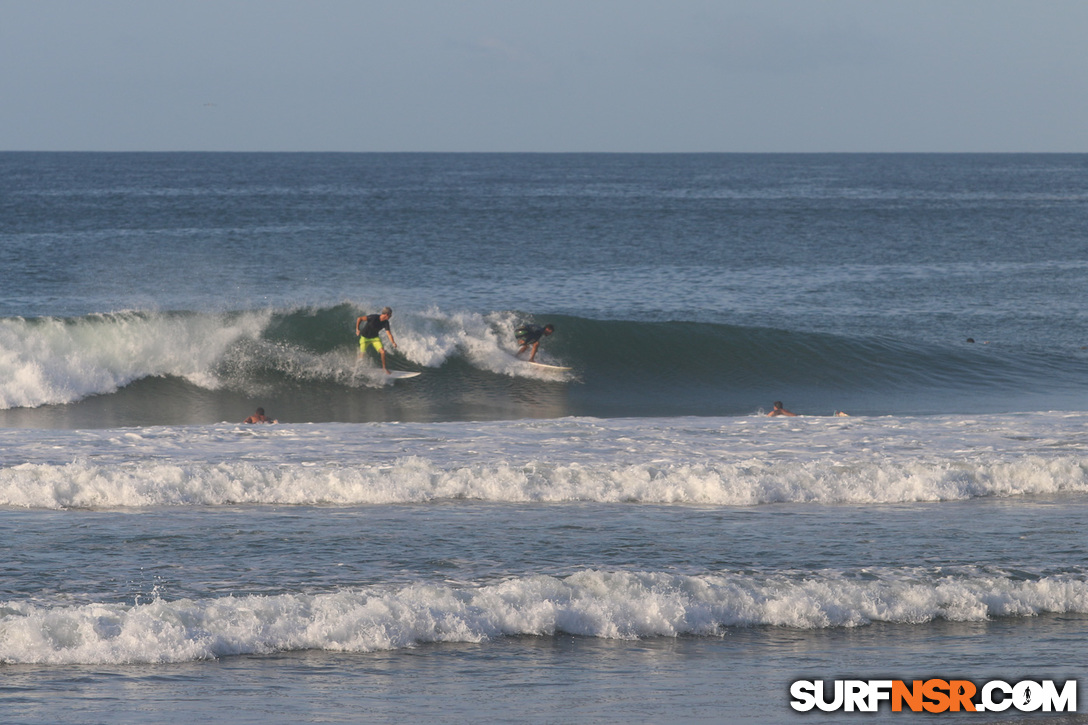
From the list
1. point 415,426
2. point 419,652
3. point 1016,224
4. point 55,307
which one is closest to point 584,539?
point 419,652

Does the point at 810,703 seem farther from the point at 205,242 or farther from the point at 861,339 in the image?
the point at 205,242

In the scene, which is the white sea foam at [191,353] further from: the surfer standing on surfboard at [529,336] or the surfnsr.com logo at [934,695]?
the surfnsr.com logo at [934,695]

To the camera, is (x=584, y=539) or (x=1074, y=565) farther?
(x=584, y=539)

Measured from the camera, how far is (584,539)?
10047 mm

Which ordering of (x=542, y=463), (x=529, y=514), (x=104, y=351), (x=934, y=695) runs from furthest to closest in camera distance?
(x=104, y=351) → (x=542, y=463) → (x=529, y=514) → (x=934, y=695)

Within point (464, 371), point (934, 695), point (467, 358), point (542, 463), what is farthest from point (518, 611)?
point (467, 358)

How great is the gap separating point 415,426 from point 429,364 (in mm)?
7285

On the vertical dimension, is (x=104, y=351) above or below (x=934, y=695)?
above

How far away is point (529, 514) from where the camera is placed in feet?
36.1

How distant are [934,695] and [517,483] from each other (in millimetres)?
5938

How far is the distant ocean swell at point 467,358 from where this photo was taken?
21016mm

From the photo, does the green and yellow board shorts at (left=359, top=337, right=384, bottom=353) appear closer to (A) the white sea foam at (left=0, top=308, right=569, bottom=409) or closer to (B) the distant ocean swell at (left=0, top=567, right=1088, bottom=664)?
(A) the white sea foam at (left=0, top=308, right=569, bottom=409)

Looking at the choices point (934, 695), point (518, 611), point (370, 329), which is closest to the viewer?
point (934, 695)

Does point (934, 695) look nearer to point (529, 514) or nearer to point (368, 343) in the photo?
point (529, 514)
